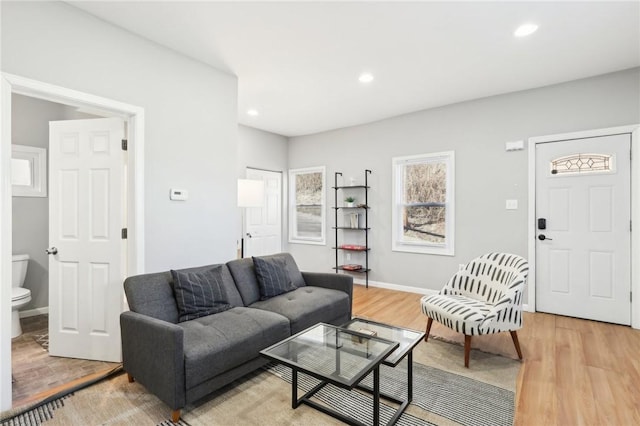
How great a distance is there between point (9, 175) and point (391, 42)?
9.87ft

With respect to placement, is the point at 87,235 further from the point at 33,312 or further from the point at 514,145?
the point at 514,145

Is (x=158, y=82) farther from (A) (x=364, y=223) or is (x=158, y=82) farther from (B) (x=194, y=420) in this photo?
(A) (x=364, y=223)

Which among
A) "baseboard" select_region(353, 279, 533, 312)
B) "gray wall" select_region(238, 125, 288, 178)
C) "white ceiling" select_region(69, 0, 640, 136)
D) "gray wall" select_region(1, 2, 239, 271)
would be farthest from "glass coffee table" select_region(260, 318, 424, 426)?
"gray wall" select_region(238, 125, 288, 178)

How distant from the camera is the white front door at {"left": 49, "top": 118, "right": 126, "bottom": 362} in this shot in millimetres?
2631

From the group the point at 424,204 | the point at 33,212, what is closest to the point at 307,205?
the point at 424,204

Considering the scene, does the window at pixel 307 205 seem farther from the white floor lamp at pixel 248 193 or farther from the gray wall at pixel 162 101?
the gray wall at pixel 162 101

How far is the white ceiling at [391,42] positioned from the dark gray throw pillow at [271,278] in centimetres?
202

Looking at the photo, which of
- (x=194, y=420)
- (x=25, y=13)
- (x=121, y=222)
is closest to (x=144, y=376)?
(x=194, y=420)

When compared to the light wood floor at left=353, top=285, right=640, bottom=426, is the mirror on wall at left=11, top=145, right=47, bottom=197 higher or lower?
higher

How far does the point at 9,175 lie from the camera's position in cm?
201

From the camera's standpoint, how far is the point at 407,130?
15.8ft

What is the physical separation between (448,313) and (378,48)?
2415mm

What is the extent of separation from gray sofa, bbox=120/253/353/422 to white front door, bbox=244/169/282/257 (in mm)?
2368

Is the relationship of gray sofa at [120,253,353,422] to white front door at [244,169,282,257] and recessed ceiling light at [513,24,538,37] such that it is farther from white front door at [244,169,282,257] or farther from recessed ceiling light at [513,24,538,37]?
recessed ceiling light at [513,24,538,37]
